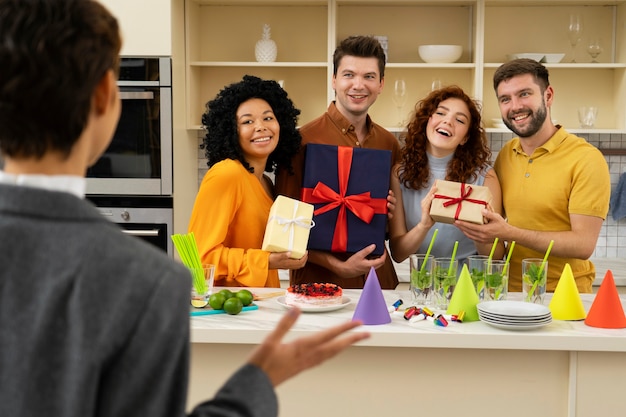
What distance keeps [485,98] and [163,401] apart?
367cm

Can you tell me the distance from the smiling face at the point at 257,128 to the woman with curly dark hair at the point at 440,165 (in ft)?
1.75

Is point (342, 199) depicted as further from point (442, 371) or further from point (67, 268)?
point (67, 268)

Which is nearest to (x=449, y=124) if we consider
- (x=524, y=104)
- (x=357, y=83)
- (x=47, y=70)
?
(x=524, y=104)

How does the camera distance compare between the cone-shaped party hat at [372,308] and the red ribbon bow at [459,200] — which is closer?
the cone-shaped party hat at [372,308]

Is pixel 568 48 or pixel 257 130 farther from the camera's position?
pixel 568 48

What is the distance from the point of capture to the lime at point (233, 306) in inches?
84.6

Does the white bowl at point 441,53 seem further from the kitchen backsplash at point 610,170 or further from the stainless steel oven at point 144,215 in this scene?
the stainless steel oven at point 144,215

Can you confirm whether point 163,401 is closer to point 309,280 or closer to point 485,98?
point 309,280

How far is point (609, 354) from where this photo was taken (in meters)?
2.01

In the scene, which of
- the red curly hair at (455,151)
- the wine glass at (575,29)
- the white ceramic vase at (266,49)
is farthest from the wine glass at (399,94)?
the red curly hair at (455,151)

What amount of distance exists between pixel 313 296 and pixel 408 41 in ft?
7.84

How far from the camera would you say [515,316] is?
201cm

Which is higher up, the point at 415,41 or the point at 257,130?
the point at 415,41

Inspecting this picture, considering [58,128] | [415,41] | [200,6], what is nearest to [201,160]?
[200,6]
